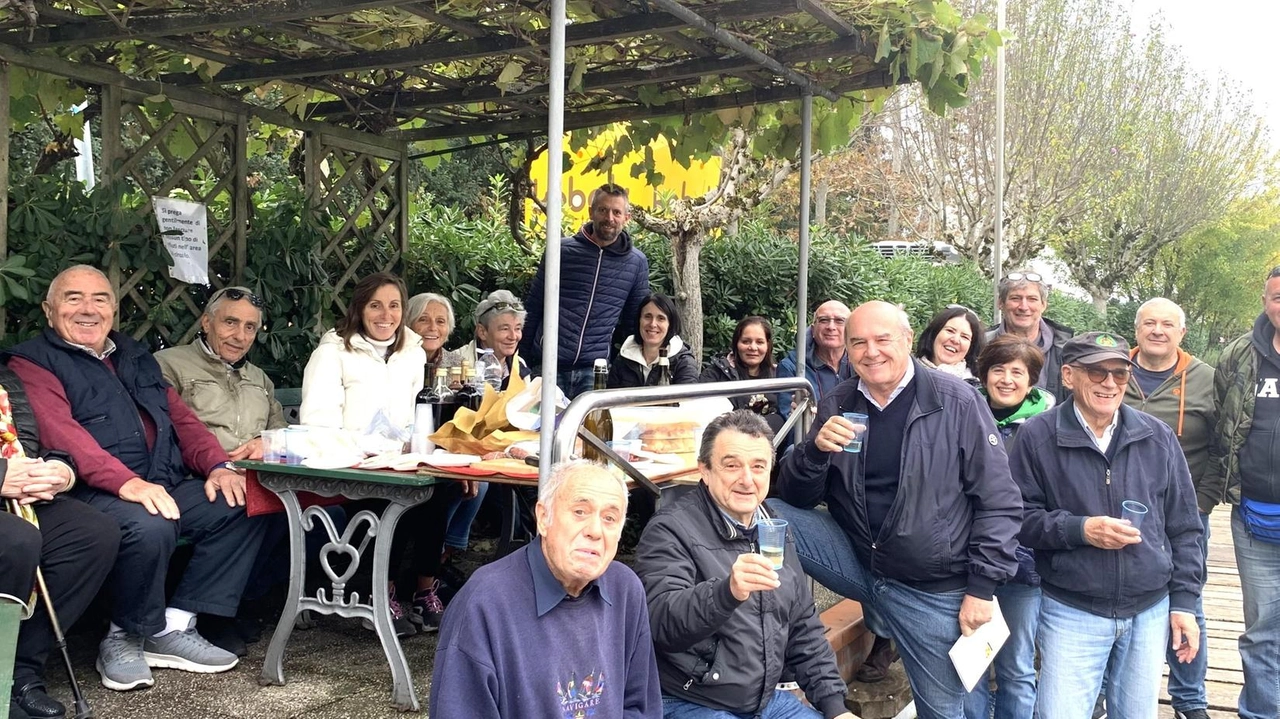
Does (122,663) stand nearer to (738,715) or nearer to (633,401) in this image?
(633,401)

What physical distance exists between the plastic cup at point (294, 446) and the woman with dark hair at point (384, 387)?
1.71ft

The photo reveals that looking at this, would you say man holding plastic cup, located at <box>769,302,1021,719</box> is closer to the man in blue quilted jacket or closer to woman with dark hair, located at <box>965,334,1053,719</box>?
woman with dark hair, located at <box>965,334,1053,719</box>

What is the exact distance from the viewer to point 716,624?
275 cm

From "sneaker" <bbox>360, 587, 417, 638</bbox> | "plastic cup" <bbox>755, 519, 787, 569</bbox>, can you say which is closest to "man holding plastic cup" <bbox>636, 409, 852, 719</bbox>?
"plastic cup" <bbox>755, 519, 787, 569</bbox>

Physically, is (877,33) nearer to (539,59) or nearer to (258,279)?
(539,59)

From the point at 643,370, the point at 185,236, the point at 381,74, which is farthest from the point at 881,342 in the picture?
the point at 185,236

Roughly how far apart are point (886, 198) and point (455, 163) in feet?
30.2

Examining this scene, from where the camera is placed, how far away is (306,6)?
12.5ft

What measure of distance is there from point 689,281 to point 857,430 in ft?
14.1

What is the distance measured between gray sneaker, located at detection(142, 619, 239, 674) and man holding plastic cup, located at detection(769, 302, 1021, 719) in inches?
85.3

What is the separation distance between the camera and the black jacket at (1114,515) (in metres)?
3.44

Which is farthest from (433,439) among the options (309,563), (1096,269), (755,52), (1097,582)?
(1096,269)

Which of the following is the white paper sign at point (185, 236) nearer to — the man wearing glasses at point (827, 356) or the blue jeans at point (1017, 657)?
the man wearing glasses at point (827, 356)

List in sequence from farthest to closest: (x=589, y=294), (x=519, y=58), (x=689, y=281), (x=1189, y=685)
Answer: (x=689, y=281), (x=589, y=294), (x=519, y=58), (x=1189, y=685)
